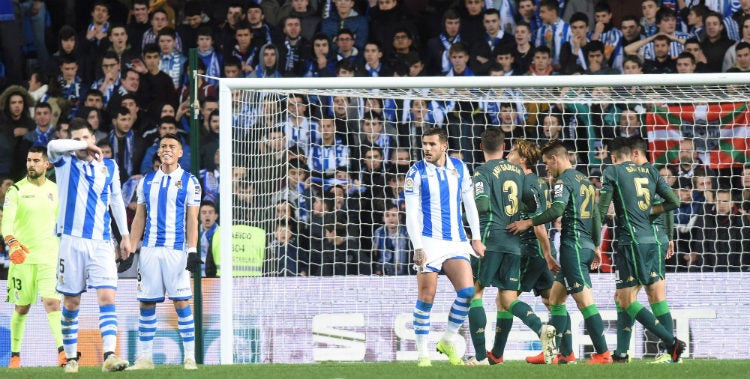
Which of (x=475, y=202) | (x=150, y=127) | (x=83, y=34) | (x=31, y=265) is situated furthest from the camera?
(x=83, y=34)

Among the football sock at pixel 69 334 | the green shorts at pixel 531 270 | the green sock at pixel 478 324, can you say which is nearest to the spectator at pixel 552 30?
the green shorts at pixel 531 270

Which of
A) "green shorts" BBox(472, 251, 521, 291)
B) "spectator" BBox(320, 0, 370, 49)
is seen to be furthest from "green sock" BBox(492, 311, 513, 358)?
"spectator" BBox(320, 0, 370, 49)

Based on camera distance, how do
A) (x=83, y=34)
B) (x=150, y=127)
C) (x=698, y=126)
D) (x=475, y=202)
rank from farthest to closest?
1. (x=83, y=34)
2. (x=150, y=127)
3. (x=698, y=126)
4. (x=475, y=202)

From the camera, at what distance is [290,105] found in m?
15.4

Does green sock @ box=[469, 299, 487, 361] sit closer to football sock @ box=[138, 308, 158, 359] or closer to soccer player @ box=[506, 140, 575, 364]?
soccer player @ box=[506, 140, 575, 364]

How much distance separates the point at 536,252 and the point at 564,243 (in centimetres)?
34

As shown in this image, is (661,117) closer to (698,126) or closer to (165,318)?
(698,126)

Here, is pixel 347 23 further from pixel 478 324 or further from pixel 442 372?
pixel 442 372

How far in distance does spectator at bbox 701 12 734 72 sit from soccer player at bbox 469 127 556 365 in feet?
17.6

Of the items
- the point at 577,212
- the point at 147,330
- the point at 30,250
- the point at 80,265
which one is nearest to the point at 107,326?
the point at 80,265

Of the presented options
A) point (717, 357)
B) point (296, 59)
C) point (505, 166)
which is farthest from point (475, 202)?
point (296, 59)

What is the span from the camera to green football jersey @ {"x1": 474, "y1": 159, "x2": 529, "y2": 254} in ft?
37.3

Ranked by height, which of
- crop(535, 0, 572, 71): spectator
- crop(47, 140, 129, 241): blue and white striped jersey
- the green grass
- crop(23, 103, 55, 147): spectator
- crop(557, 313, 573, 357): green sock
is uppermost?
crop(535, 0, 572, 71): spectator

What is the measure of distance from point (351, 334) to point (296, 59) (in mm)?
4653
